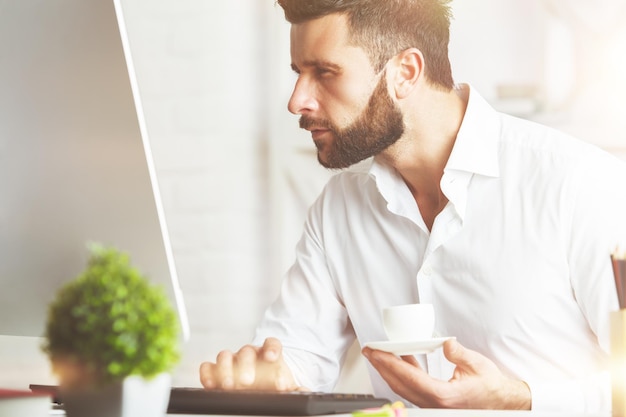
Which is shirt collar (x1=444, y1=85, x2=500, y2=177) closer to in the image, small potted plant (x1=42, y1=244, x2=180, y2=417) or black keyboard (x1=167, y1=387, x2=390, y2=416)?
black keyboard (x1=167, y1=387, x2=390, y2=416)

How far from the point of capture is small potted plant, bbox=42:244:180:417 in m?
0.49

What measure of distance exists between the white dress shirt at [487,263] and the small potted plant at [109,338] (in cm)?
93

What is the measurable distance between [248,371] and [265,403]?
489 mm

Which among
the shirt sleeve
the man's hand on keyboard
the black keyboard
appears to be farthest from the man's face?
the black keyboard

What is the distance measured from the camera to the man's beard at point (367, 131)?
1714mm

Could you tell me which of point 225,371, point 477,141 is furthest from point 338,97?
point 225,371

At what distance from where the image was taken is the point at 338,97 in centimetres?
178

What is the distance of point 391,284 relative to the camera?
1652 millimetres

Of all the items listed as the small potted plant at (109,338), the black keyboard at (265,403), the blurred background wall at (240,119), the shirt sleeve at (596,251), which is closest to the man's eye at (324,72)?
the blurred background wall at (240,119)

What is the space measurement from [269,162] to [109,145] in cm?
121

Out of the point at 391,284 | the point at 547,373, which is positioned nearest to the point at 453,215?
the point at 391,284

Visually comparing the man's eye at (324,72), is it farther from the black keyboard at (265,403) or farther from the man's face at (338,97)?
the black keyboard at (265,403)

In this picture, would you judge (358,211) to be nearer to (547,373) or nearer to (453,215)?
(453,215)

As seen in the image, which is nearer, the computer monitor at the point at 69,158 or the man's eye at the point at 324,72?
the computer monitor at the point at 69,158
